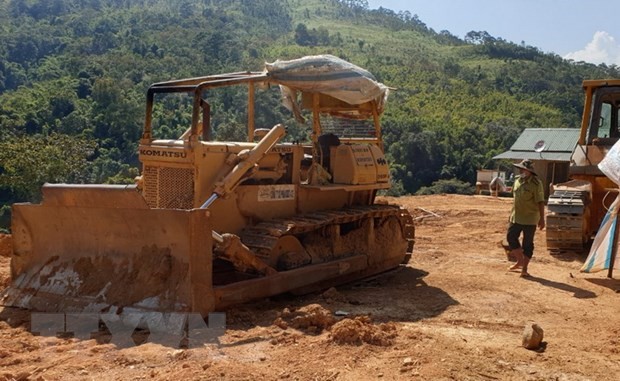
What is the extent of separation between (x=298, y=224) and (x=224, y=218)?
785mm

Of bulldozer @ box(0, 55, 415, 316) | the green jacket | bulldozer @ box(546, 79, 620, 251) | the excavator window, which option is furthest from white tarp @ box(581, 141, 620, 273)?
the excavator window

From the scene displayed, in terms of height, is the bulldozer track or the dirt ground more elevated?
the bulldozer track

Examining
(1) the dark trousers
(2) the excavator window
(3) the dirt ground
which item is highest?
(2) the excavator window

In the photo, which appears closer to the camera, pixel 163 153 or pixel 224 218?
pixel 163 153

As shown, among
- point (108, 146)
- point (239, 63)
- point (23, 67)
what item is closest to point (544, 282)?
point (108, 146)

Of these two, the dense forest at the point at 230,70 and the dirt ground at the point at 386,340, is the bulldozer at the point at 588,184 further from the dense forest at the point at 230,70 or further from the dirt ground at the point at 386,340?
the dense forest at the point at 230,70

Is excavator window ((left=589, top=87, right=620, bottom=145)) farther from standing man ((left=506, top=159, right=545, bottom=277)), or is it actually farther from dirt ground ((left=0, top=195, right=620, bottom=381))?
dirt ground ((left=0, top=195, right=620, bottom=381))

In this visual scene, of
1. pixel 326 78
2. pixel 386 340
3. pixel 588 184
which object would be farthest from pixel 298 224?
pixel 588 184

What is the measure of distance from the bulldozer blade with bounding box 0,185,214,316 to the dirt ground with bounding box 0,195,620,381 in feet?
1.11

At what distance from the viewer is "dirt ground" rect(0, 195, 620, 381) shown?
512 cm

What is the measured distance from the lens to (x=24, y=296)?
6.94 metres

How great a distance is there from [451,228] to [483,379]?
10069 mm

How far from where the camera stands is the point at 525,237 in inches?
373

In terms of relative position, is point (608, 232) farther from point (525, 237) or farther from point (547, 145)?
point (547, 145)
